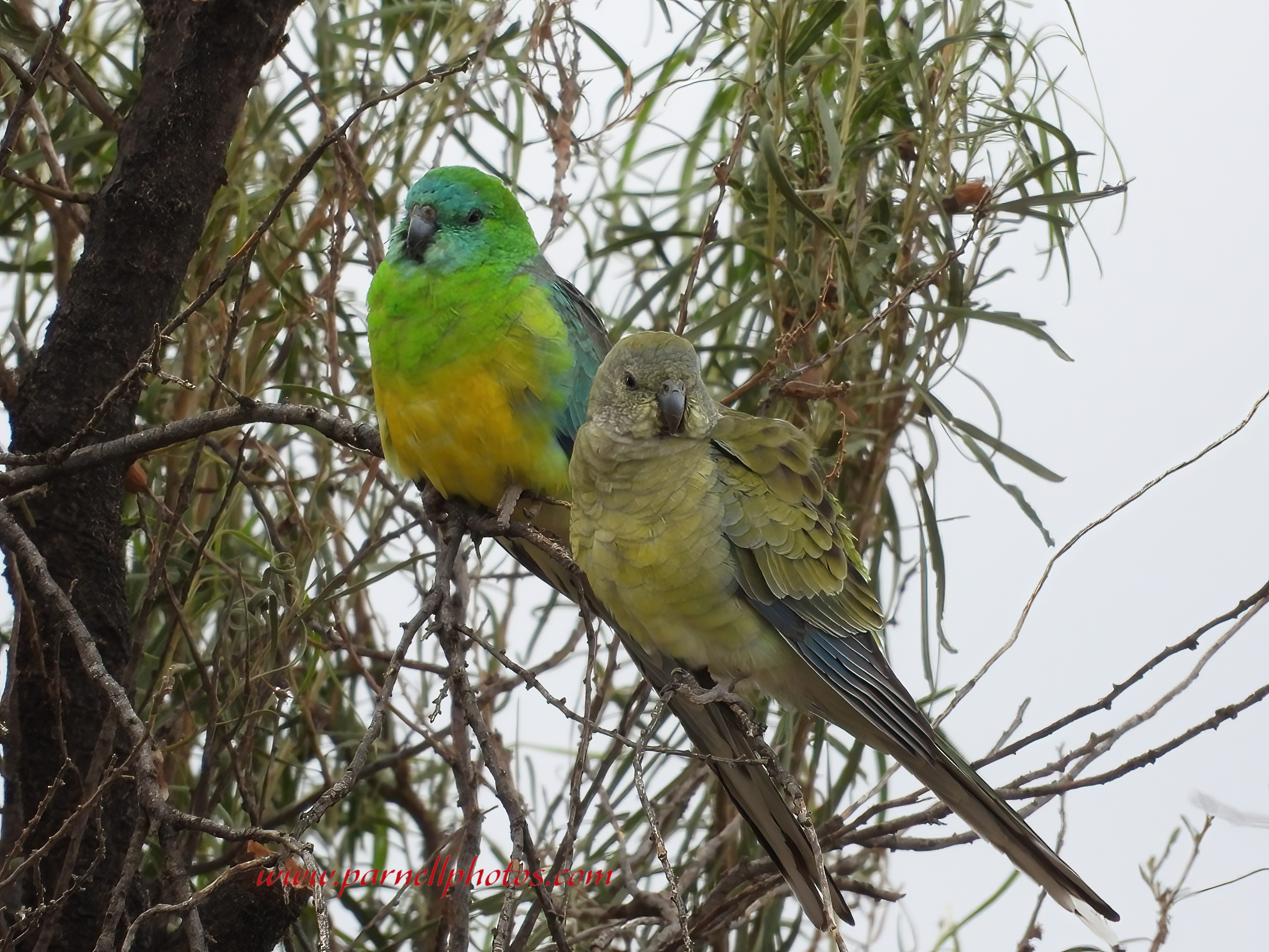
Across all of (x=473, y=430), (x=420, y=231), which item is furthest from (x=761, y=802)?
(x=420, y=231)

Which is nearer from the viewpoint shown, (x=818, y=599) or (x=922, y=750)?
(x=922, y=750)

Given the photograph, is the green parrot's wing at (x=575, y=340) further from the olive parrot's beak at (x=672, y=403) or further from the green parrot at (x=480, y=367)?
the olive parrot's beak at (x=672, y=403)

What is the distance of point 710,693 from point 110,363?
904 millimetres

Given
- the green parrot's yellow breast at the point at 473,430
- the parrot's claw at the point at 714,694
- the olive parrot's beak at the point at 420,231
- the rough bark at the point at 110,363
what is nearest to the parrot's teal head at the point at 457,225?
the olive parrot's beak at the point at 420,231

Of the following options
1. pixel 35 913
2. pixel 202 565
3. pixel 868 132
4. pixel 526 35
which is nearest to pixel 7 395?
pixel 202 565

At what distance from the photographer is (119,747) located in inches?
60.3

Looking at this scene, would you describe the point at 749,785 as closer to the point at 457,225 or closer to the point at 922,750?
the point at 922,750

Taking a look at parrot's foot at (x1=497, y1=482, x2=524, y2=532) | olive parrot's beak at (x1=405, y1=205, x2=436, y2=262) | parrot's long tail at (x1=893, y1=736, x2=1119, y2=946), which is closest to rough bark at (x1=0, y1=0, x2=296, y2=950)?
olive parrot's beak at (x1=405, y1=205, x2=436, y2=262)

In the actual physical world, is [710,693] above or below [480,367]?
below

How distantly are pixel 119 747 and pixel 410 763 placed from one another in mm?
994

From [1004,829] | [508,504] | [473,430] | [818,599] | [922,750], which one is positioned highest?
[473,430]

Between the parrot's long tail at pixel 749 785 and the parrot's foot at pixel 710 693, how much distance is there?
0.01 meters

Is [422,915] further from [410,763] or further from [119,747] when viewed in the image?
[119,747]

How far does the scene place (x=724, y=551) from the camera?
1.54 m
